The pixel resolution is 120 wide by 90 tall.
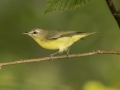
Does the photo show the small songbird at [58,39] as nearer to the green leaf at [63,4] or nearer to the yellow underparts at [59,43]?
the yellow underparts at [59,43]

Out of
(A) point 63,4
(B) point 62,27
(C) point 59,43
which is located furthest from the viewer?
(B) point 62,27

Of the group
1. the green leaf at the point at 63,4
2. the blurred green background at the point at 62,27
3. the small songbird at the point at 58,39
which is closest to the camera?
the green leaf at the point at 63,4

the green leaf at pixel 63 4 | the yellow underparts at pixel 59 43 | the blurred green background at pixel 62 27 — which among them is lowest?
the green leaf at pixel 63 4

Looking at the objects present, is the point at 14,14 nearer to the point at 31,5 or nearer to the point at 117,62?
Result: the point at 31,5

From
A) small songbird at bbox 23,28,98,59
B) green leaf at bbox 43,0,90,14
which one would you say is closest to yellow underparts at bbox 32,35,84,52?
small songbird at bbox 23,28,98,59

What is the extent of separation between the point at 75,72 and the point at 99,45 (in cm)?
71

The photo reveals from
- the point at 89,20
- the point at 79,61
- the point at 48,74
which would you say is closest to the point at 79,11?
the point at 89,20

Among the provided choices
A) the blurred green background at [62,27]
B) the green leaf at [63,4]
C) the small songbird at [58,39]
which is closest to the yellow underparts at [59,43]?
the small songbird at [58,39]

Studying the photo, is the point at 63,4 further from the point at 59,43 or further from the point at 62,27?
the point at 62,27

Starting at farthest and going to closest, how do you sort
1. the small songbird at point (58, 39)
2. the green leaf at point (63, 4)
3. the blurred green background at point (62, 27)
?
the blurred green background at point (62, 27) < the small songbird at point (58, 39) < the green leaf at point (63, 4)

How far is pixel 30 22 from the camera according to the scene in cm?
355

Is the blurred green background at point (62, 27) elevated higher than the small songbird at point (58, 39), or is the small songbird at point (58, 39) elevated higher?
the blurred green background at point (62, 27)

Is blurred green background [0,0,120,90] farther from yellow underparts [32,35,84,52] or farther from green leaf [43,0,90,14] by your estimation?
green leaf [43,0,90,14]

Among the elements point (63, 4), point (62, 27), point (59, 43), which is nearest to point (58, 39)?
point (59, 43)
